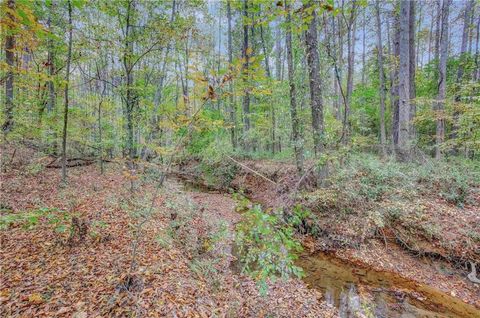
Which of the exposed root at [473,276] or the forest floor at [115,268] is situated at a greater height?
the forest floor at [115,268]

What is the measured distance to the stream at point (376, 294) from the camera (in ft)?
12.7

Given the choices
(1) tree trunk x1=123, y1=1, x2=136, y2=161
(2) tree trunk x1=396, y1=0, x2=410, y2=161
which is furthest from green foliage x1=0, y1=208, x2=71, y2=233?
(2) tree trunk x1=396, y1=0, x2=410, y2=161

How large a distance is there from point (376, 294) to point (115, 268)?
4.40 meters

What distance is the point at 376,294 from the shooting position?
431cm

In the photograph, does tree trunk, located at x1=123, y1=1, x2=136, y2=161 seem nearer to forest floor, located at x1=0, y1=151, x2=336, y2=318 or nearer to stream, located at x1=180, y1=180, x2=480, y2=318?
forest floor, located at x1=0, y1=151, x2=336, y2=318

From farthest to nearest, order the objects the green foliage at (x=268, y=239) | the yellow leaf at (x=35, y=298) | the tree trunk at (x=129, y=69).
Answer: the tree trunk at (x=129, y=69) → the green foliage at (x=268, y=239) → the yellow leaf at (x=35, y=298)

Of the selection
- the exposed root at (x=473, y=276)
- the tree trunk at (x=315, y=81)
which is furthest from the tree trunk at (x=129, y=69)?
the exposed root at (x=473, y=276)

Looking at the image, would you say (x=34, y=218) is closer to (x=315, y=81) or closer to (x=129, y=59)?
(x=129, y=59)

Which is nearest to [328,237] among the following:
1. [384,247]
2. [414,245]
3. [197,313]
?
[384,247]

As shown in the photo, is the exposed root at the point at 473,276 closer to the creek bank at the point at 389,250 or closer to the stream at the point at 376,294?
the creek bank at the point at 389,250

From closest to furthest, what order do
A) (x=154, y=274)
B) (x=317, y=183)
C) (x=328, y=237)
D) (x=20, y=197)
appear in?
1. (x=154, y=274)
2. (x=20, y=197)
3. (x=328, y=237)
4. (x=317, y=183)

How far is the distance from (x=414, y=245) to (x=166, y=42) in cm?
862

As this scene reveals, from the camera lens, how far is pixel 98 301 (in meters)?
2.74

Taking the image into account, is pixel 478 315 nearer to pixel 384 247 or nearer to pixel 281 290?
pixel 384 247
